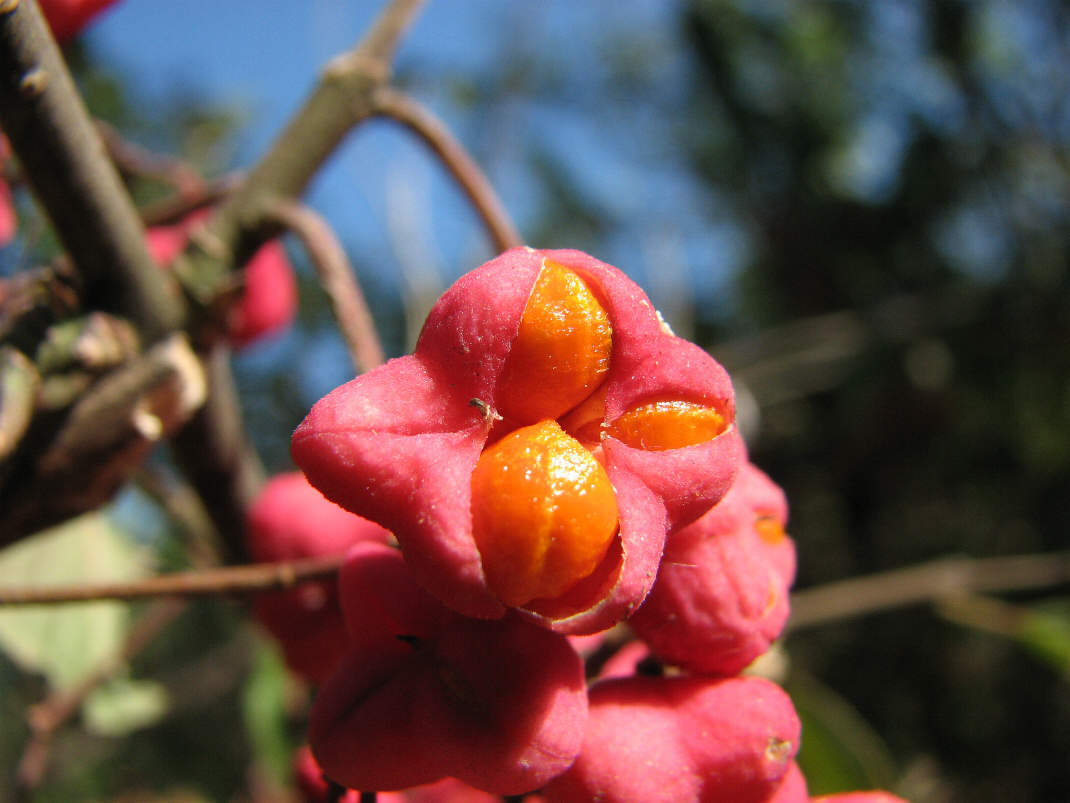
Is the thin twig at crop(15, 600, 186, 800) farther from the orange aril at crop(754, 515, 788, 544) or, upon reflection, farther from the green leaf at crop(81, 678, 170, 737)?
the orange aril at crop(754, 515, 788, 544)

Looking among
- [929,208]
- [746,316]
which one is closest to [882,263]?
[929,208]

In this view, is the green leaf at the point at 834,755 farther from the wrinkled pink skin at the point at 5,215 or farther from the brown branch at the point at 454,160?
the wrinkled pink skin at the point at 5,215

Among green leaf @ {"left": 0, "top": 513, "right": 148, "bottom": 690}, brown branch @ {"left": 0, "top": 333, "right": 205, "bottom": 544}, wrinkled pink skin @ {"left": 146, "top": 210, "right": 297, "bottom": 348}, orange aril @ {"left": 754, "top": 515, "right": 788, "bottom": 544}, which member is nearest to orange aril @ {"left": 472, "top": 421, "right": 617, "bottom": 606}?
orange aril @ {"left": 754, "top": 515, "right": 788, "bottom": 544}

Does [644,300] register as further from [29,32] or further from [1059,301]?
[1059,301]

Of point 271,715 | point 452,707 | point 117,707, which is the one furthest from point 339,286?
point 271,715

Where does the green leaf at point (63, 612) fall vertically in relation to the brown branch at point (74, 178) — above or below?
below

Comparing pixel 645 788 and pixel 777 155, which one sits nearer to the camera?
pixel 645 788

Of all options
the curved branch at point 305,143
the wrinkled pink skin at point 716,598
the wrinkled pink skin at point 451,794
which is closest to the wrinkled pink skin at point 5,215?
the curved branch at point 305,143
